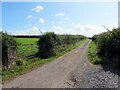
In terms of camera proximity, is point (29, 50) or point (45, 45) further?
point (45, 45)

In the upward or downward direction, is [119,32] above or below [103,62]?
above

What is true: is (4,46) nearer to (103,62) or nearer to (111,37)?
(103,62)

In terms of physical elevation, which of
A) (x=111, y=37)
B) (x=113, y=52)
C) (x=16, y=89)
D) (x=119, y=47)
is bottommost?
(x=16, y=89)

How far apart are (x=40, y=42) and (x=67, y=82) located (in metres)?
6.85

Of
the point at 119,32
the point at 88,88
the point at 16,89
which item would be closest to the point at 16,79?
the point at 16,89

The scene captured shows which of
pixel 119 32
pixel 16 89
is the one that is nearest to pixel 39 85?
pixel 16 89

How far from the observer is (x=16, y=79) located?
446 cm

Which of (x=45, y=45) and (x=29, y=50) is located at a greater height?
(x=45, y=45)

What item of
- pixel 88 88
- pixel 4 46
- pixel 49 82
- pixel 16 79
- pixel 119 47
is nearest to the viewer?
pixel 88 88

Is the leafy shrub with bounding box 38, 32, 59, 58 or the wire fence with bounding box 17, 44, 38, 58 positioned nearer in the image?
the wire fence with bounding box 17, 44, 38, 58

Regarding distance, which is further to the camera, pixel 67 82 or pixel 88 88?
pixel 67 82

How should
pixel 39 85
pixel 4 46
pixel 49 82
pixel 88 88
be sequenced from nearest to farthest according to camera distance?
pixel 88 88 < pixel 39 85 < pixel 49 82 < pixel 4 46

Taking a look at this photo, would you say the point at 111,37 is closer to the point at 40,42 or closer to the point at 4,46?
the point at 40,42

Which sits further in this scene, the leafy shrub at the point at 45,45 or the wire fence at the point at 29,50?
the leafy shrub at the point at 45,45
